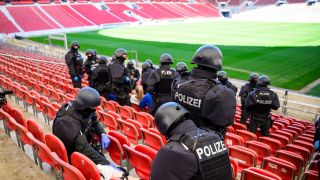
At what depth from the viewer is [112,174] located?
3.70 m

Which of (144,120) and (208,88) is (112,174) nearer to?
(208,88)

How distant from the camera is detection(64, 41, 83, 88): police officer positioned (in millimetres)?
9297

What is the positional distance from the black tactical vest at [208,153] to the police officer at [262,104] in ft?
14.5

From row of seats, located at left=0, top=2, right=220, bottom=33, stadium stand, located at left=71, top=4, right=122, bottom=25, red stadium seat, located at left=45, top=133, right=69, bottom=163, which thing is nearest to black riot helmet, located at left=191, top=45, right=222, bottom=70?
red stadium seat, located at left=45, top=133, right=69, bottom=163

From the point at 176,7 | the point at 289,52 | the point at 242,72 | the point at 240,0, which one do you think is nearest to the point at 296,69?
the point at 242,72

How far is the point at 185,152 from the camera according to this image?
212cm

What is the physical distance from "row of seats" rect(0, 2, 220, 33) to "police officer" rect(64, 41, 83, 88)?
41926mm

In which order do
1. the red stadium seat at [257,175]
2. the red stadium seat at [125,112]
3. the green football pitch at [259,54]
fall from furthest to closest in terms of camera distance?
the green football pitch at [259,54] → the red stadium seat at [125,112] → the red stadium seat at [257,175]

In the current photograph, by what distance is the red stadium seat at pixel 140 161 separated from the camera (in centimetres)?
374

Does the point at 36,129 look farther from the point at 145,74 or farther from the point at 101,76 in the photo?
the point at 145,74

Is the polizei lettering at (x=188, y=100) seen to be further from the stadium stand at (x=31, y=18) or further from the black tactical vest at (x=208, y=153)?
the stadium stand at (x=31, y=18)

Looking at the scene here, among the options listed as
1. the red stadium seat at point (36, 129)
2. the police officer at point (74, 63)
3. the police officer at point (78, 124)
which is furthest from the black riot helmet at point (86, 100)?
the police officer at point (74, 63)

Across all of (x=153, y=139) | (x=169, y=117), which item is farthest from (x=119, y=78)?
(x=169, y=117)

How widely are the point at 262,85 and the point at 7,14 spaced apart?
54.2m
